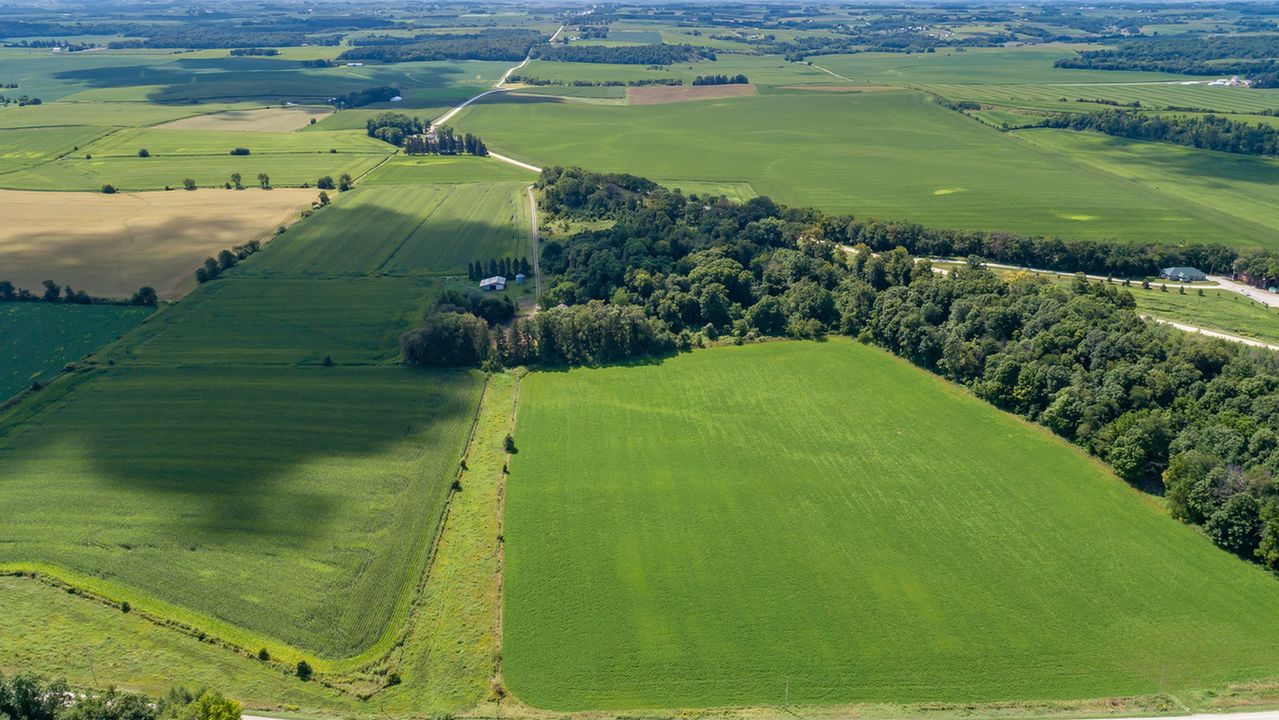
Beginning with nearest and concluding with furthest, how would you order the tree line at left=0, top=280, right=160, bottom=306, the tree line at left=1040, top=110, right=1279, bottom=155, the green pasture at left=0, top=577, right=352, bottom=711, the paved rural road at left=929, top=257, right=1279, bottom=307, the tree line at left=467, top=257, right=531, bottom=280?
the green pasture at left=0, top=577, right=352, bottom=711
the tree line at left=0, top=280, right=160, bottom=306
the paved rural road at left=929, top=257, right=1279, bottom=307
the tree line at left=467, top=257, right=531, bottom=280
the tree line at left=1040, top=110, right=1279, bottom=155

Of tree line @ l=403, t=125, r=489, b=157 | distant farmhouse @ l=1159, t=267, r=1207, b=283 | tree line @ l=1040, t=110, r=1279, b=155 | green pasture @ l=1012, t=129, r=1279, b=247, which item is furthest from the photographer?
tree line @ l=403, t=125, r=489, b=157

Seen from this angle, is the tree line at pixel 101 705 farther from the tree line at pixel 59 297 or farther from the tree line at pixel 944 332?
the tree line at pixel 59 297

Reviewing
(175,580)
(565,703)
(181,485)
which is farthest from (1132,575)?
(181,485)

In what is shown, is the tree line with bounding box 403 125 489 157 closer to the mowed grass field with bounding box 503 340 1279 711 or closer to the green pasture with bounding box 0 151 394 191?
the green pasture with bounding box 0 151 394 191

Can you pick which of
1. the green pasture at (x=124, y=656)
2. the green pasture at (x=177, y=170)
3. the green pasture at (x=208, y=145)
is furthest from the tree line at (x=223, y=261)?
the green pasture at (x=208, y=145)

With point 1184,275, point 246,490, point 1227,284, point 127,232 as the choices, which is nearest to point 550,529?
point 246,490

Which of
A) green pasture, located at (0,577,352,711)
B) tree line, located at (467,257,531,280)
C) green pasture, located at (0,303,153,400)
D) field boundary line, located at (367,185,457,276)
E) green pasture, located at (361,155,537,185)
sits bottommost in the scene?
green pasture, located at (0,577,352,711)

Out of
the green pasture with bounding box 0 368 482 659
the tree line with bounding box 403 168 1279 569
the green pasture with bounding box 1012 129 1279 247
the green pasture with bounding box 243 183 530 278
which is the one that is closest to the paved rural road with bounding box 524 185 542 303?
the green pasture with bounding box 243 183 530 278
